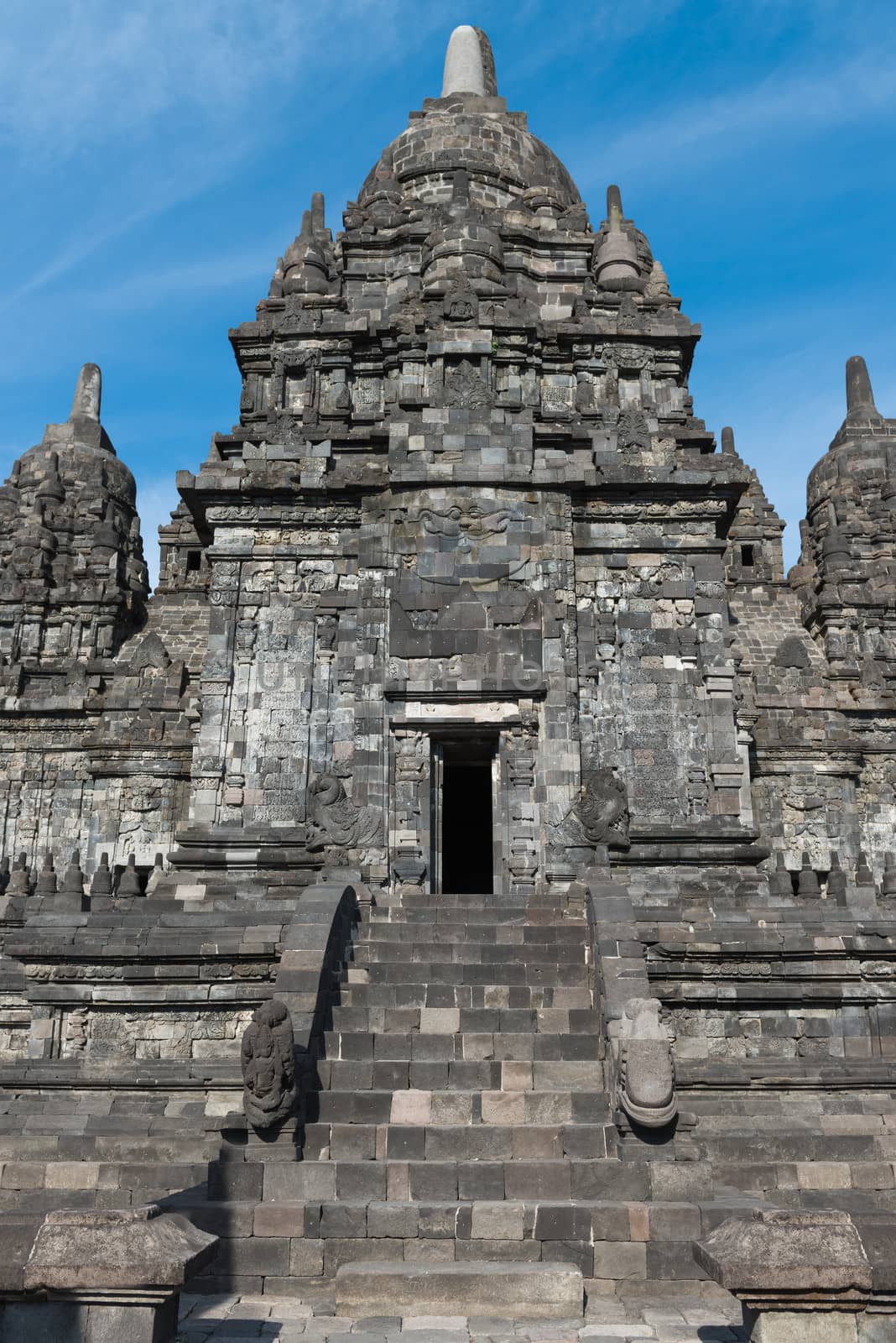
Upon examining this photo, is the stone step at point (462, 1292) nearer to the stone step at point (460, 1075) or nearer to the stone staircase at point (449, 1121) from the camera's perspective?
the stone staircase at point (449, 1121)

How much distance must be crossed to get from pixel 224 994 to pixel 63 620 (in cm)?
2020

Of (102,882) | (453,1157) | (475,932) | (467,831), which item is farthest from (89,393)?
(453,1157)

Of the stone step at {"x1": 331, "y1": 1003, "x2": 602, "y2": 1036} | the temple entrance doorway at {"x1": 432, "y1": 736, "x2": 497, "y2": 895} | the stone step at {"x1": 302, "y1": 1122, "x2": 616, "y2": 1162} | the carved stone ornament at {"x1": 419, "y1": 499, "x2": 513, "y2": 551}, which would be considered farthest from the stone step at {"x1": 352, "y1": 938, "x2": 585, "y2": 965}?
the temple entrance doorway at {"x1": 432, "y1": 736, "x2": 497, "y2": 895}

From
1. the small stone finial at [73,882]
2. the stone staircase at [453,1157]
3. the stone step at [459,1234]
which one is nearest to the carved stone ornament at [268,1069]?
the stone staircase at [453,1157]

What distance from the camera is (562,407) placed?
69.4 ft

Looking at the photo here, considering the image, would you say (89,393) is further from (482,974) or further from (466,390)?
(482,974)

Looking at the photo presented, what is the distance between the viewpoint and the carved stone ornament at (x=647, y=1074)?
9.99 m

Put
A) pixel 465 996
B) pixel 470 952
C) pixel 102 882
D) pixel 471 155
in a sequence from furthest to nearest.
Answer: pixel 471 155 < pixel 102 882 < pixel 470 952 < pixel 465 996

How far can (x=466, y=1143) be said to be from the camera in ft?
33.7

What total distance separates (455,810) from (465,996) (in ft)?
36.8

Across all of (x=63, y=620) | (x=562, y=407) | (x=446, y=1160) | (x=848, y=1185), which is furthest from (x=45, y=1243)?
(x=63, y=620)

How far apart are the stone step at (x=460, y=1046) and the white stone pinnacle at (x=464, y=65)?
2442 cm

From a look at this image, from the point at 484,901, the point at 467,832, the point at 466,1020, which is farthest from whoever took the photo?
the point at 467,832

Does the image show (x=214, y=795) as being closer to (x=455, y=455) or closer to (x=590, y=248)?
(x=455, y=455)
